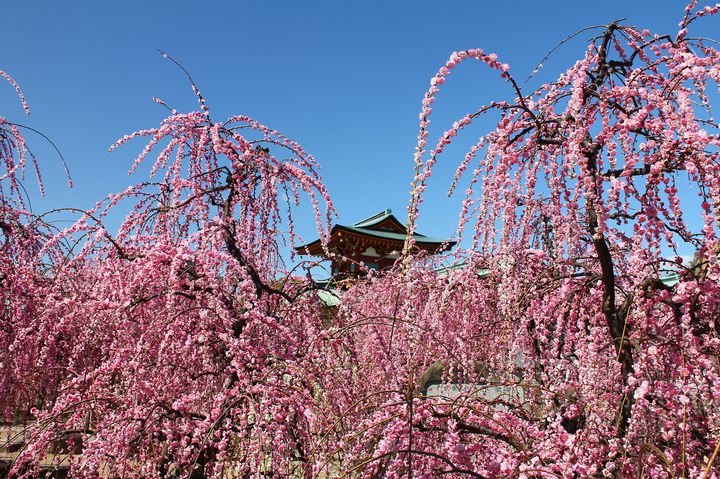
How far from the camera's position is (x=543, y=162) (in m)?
2.92

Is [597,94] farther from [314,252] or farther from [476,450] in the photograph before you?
[314,252]

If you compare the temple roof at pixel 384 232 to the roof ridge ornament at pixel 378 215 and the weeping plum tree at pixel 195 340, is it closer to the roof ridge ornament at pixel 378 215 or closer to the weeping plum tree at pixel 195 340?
the roof ridge ornament at pixel 378 215

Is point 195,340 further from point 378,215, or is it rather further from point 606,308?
point 378,215

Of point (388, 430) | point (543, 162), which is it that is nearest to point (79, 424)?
point (388, 430)

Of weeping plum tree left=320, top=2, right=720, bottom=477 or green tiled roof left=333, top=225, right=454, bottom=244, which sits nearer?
weeping plum tree left=320, top=2, right=720, bottom=477

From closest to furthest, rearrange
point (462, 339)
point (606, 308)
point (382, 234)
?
point (606, 308), point (462, 339), point (382, 234)

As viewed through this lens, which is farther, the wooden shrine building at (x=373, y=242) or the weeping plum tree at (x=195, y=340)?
the wooden shrine building at (x=373, y=242)

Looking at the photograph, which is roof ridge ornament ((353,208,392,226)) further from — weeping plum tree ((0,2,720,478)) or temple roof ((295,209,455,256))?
weeping plum tree ((0,2,720,478))

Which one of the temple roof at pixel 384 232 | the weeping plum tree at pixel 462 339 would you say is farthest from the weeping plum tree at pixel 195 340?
the temple roof at pixel 384 232

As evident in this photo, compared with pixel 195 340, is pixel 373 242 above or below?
above

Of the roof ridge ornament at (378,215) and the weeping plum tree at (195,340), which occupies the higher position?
the roof ridge ornament at (378,215)

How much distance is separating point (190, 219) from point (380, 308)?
3.86 m

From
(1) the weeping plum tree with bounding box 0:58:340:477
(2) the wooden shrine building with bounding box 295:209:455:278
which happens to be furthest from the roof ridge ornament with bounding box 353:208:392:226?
(1) the weeping plum tree with bounding box 0:58:340:477

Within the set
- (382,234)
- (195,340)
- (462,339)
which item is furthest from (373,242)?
(195,340)
